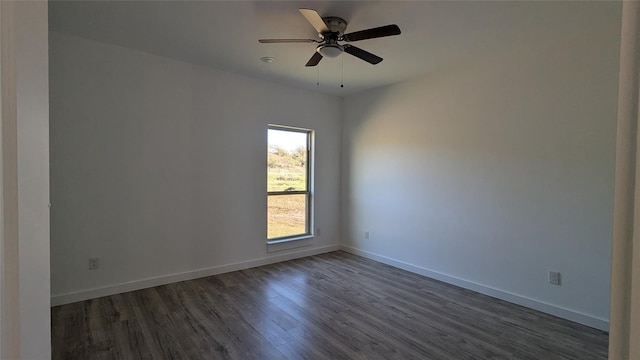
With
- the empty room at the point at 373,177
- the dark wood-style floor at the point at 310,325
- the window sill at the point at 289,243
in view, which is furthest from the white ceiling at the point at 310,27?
the dark wood-style floor at the point at 310,325

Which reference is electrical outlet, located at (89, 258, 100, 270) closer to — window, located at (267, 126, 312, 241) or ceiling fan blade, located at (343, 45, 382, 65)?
window, located at (267, 126, 312, 241)

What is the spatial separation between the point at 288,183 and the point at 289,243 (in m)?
0.93

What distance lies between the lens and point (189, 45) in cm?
323

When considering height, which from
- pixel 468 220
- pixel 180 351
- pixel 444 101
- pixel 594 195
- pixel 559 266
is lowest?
pixel 180 351

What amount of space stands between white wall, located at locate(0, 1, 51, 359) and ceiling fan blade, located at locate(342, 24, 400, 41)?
2.11 m

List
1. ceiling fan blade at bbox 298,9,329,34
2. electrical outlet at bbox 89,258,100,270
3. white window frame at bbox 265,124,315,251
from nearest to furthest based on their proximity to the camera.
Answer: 1. ceiling fan blade at bbox 298,9,329,34
2. electrical outlet at bbox 89,258,100,270
3. white window frame at bbox 265,124,315,251

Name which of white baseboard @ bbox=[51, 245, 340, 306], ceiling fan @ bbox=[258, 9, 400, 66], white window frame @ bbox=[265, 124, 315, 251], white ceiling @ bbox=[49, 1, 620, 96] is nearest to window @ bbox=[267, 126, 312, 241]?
white window frame @ bbox=[265, 124, 315, 251]

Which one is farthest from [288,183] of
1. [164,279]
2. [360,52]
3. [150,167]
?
[360,52]

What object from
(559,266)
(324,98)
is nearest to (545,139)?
(559,266)

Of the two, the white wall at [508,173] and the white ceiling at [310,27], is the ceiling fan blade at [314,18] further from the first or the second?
the white wall at [508,173]

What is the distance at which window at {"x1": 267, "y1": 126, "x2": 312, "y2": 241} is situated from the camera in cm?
467

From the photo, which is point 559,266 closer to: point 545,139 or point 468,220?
point 468,220

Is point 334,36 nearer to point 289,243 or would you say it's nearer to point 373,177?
point 373,177

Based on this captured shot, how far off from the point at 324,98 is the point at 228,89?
166 centimetres
